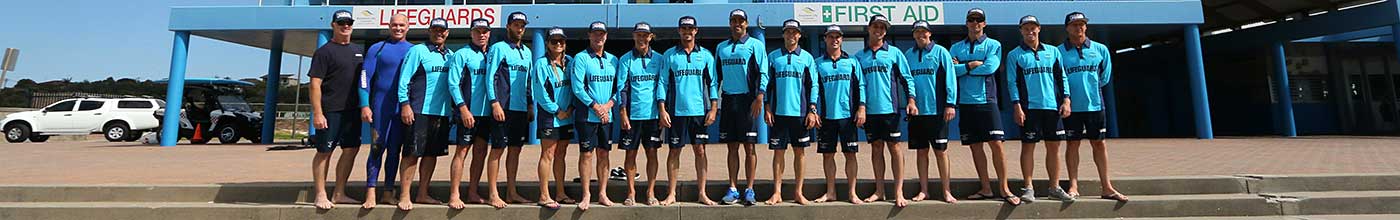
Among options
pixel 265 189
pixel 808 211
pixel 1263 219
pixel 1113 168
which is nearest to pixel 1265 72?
pixel 1113 168

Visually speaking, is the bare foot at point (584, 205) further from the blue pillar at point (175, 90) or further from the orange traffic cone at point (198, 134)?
the orange traffic cone at point (198, 134)

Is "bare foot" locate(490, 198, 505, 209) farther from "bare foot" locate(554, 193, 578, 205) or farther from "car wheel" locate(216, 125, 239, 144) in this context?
"car wheel" locate(216, 125, 239, 144)

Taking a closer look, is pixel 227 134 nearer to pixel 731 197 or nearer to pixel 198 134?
pixel 198 134

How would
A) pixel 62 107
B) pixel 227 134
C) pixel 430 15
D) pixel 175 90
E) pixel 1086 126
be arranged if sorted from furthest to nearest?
pixel 62 107, pixel 227 134, pixel 175 90, pixel 430 15, pixel 1086 126

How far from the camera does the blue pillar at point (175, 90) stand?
41.3 ft

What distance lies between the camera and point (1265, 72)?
17.0m

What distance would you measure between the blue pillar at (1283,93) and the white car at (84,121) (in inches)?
1121

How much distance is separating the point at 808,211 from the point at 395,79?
2.84 meters

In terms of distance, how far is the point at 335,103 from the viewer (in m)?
4.03

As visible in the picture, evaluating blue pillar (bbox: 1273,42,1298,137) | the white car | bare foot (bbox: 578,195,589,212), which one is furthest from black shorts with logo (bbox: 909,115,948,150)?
the white car

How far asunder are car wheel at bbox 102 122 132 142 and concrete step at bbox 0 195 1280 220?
16.0 meters

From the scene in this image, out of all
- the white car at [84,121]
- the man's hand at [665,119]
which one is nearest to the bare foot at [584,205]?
the man's hand at [665,119]

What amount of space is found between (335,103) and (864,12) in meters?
10.3

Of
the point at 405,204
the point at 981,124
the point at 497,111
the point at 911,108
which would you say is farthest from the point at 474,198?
the point at 981,124
